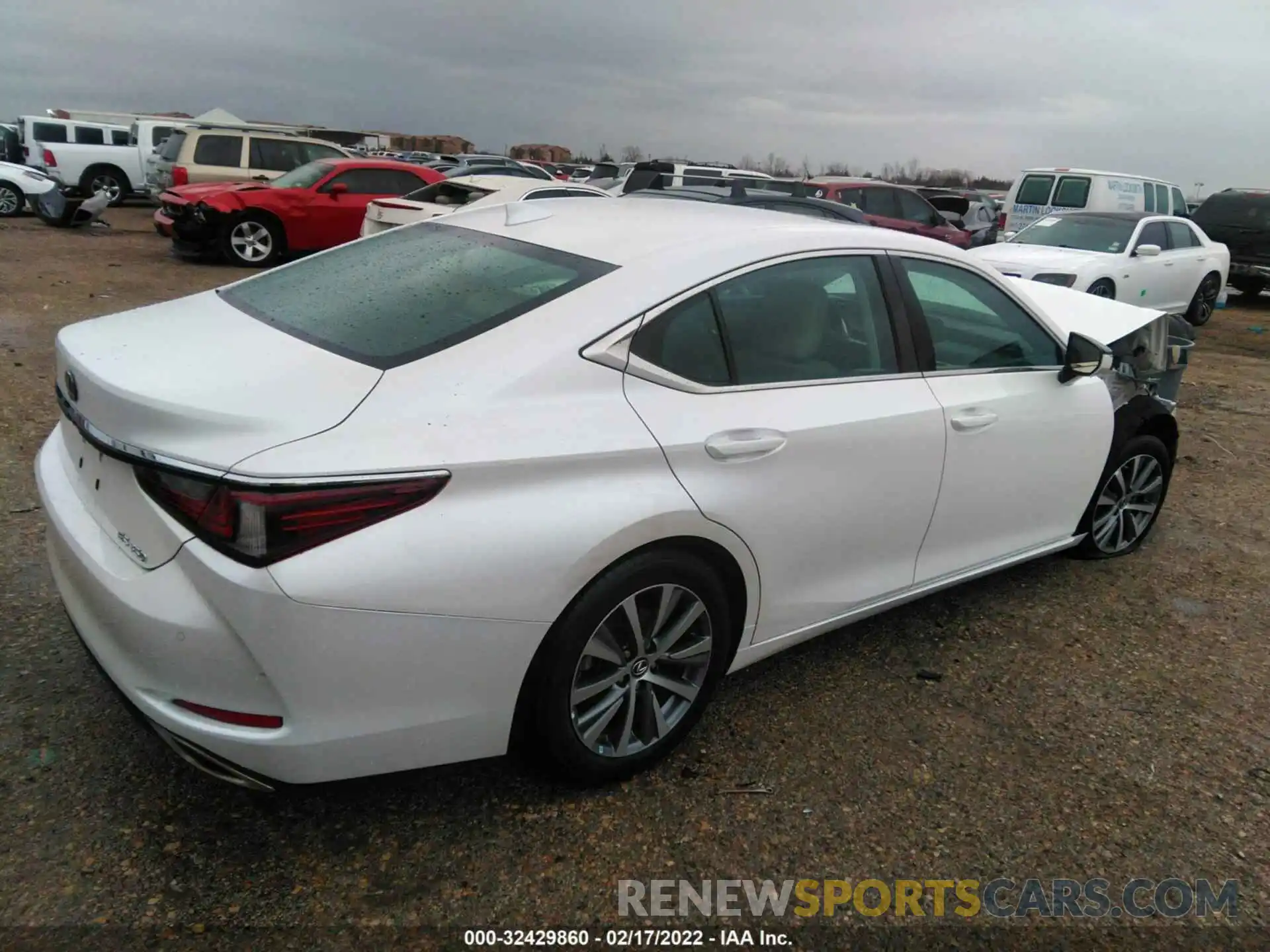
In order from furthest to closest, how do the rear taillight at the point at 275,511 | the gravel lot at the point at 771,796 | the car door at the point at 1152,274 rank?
1. the car door at the point at 1152,274
2. the gravel lot at the point at 771,796
3. the rear taillight at the point at 275,511

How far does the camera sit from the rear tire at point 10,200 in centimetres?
1695

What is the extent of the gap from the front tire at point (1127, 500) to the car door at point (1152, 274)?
22.4 feet

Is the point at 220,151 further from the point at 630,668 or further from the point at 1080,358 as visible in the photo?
the point at 630,668

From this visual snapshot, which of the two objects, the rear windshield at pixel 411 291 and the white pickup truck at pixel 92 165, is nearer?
the rear windshield at pixel 411 291

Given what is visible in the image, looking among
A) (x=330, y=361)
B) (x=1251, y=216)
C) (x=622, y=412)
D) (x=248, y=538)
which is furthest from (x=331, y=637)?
(x=1251, y=216)

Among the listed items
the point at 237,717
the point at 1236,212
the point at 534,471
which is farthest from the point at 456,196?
the point at 1236,212

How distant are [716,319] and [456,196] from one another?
8.86m

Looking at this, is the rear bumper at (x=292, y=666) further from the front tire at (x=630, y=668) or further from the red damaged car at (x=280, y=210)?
the red damaged car at (x=280, y=210)

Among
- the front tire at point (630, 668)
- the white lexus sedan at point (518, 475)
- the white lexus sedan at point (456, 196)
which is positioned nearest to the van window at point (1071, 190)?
the white lexus sedan at point (456, 196)

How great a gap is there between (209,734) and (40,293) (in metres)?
9.42

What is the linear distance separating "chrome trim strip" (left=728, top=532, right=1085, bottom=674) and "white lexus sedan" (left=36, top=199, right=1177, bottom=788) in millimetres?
27

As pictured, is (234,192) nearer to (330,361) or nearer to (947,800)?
(330,361)

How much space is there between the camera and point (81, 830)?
2.30 meters

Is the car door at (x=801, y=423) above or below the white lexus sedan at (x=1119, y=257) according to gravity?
below
